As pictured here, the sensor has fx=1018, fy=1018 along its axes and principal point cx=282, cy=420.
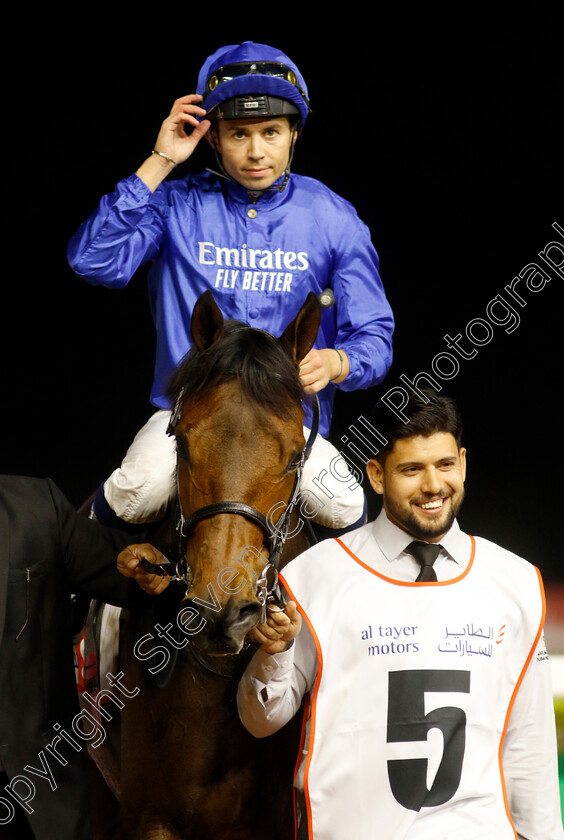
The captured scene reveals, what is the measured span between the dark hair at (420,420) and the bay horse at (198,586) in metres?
0.22

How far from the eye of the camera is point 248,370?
2.34m

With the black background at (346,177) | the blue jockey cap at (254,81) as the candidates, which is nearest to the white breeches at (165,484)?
the blue jockey cap at (254,81)

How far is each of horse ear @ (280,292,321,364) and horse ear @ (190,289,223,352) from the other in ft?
0.57

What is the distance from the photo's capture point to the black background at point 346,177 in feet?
14.2

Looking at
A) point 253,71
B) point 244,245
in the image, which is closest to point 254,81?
point 253,71

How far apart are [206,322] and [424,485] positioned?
25.7 inches

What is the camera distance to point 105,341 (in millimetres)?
4582

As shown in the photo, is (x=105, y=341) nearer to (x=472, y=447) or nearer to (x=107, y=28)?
(x=107, y=28)

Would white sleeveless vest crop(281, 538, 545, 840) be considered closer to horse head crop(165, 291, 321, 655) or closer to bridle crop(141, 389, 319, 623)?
bridle crop(141, 389, 319, 623)

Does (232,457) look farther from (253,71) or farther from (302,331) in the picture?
(253,71)

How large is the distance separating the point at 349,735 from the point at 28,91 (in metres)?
3.14

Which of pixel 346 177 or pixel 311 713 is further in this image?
pixel 346 177

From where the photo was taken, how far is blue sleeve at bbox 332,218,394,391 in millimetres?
2967

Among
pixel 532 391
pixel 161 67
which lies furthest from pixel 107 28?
pixel 532 391
